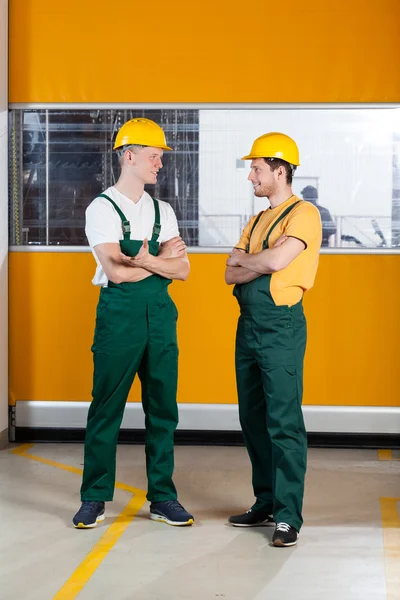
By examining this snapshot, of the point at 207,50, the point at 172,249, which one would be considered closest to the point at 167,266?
the point at 172,249

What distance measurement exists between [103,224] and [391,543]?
6.35 feet

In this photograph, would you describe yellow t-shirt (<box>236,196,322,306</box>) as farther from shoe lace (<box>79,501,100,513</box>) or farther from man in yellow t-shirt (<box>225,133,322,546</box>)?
shoe lace (<box>79,501,100,513</box>)

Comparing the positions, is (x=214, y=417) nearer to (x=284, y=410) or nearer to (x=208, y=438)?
(x=208, y=438)

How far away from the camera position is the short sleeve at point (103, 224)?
162 inches

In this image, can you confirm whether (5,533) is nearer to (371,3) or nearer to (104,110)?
(104,110)

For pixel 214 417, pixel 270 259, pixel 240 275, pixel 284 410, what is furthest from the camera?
pixel 214 417

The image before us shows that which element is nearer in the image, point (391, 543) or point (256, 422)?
point (391, 543)

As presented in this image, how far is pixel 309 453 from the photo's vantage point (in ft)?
19.3

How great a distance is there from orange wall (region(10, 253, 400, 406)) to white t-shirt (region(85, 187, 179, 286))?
174 centimetres

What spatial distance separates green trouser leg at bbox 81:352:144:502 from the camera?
13.9 ft

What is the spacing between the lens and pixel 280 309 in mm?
3982

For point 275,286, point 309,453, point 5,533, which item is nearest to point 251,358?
point 275,286

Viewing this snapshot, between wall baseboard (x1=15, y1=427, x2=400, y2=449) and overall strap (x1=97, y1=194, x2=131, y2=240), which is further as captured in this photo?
wall baseboard (x1=15, y1=427, x2=400, y2=449)

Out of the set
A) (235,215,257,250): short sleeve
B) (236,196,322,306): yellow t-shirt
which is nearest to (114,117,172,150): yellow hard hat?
(235,215,257,250): short sleeve
